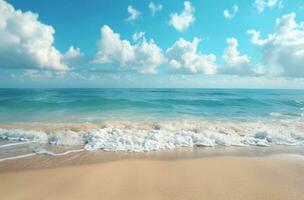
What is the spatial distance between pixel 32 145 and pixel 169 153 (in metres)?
4.49

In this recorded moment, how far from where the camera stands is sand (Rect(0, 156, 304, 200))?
12.3ft

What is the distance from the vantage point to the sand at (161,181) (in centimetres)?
376

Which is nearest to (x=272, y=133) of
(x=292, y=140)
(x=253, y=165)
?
(x=292, y=140)

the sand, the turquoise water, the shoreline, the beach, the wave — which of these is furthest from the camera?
the turquoise water

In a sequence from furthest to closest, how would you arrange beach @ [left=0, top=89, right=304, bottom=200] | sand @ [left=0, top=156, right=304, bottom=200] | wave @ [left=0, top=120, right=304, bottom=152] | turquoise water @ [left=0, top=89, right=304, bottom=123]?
turquoise water @ [left=0, top=89, right=304, bottom=123], wave @ [left=0, top=120, right=304, bottom=152], beach @ [left=0, top=89, right=304, bottom=200], sand @ [left=0, top=156, right=304, bottom=200]

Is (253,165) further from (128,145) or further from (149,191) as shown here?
(128,145)

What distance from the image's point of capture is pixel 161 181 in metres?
4.27

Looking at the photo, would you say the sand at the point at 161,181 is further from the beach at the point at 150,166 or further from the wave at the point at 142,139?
the wave at the point at 142,139

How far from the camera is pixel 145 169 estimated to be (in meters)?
4.90

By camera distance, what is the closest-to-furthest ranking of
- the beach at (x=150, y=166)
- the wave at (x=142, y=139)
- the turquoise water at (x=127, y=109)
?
the beach at (x=150, y=166), the wave at (x=142, y=139), the turquoise water at (x=127, y=109)

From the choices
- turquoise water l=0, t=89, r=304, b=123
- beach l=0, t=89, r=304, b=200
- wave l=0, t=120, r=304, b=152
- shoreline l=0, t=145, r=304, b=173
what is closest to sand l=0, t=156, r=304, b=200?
beach l=0, t=89, r=304, b=200

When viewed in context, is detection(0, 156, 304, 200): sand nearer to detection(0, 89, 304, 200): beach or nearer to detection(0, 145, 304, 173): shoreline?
detection(0, 89, 304, 200): beach

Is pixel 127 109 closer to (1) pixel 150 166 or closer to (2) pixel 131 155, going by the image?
(2) pixel 131 155

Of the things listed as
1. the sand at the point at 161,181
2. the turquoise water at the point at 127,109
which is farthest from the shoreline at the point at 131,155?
the turquoise water at the point at 127,109
